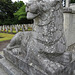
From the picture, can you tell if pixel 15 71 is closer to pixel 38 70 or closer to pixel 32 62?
pixel 32 62

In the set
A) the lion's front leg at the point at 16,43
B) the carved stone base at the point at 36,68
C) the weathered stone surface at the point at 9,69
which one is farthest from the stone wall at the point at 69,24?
the weathered stone surface at the point at 9,69

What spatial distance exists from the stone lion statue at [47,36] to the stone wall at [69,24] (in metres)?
2.47

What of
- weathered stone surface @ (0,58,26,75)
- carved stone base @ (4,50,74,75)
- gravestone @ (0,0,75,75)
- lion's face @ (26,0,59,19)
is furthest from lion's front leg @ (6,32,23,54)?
lion's face @ (26,0,59,19)

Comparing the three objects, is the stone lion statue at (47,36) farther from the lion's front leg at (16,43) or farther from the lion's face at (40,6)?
the lion's front leg at (16,43)

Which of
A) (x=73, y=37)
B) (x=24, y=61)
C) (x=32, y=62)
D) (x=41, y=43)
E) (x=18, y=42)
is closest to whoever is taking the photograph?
(x=41, y=43)

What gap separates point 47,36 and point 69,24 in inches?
114

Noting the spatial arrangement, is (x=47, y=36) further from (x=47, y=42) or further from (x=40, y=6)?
(x=40, y=6)

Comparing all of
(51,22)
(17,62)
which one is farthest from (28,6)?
(17,62)

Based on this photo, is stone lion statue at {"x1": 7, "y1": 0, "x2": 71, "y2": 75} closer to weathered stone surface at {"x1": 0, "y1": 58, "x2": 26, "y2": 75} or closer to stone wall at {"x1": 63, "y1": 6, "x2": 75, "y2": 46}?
weathered stone surface at {"x1": 0, "y1": 58, "x2": 26, "y2": 75}

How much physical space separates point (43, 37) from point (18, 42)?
103cm

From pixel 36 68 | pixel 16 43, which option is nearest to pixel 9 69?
pixel 16 43

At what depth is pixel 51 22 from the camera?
1482mm

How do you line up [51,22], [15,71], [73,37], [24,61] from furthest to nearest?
[73,37]
[15,71]
[24,61]
[51,22]

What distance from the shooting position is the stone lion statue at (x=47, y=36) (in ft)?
4.79
